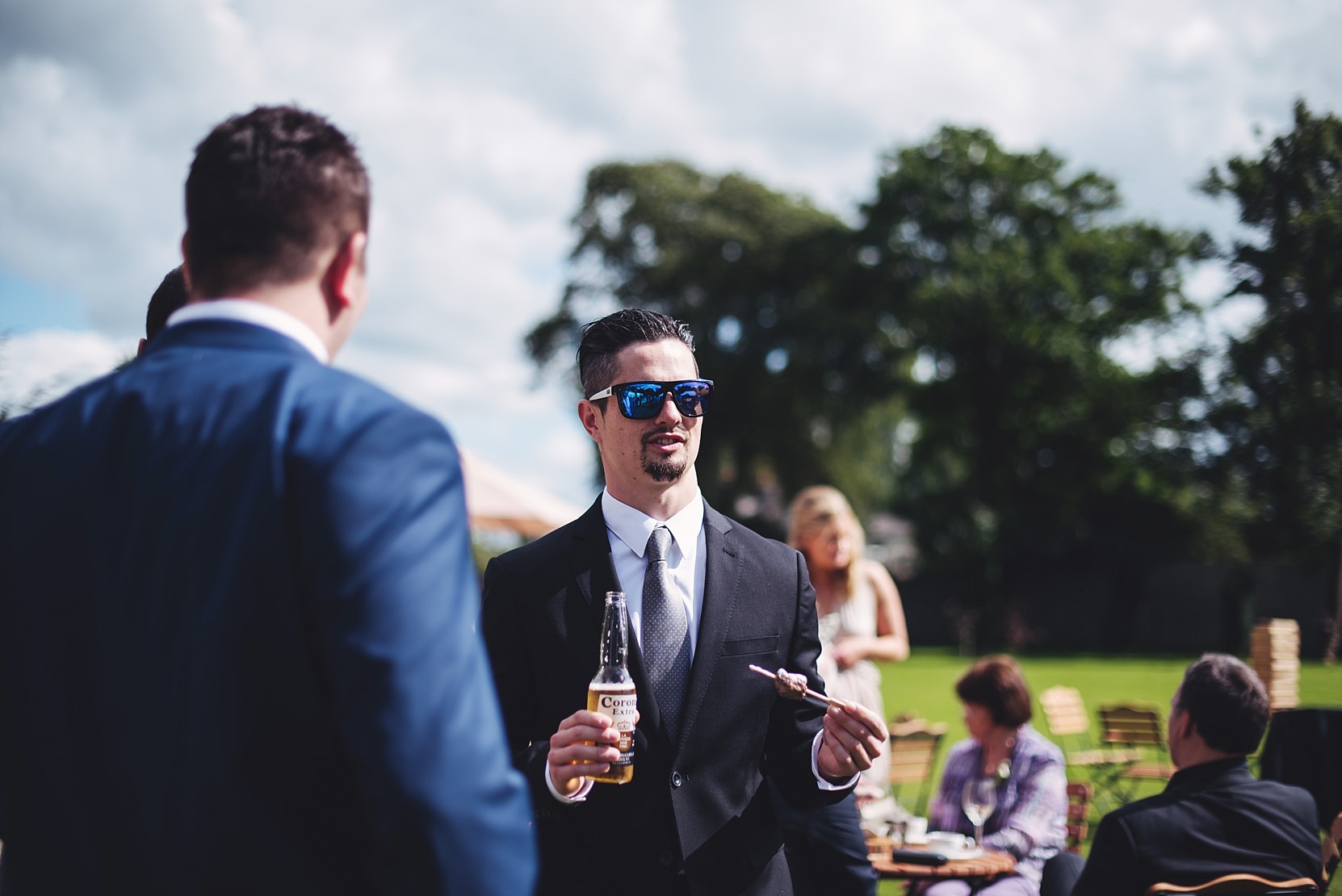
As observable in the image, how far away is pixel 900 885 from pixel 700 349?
1192 inches

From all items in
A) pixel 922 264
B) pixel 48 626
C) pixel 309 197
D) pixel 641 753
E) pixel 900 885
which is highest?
pixel 922 264

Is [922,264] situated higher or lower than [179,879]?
higher

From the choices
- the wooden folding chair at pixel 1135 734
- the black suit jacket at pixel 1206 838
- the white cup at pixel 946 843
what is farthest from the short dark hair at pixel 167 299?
the wooden folding chair at pixel 1135 734

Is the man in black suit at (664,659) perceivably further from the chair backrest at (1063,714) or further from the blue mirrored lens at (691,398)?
the chair backrest at (1063,714)

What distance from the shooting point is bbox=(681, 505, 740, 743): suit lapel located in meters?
2.75

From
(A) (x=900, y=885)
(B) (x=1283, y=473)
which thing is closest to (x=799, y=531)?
(A) (x=900, y=885)

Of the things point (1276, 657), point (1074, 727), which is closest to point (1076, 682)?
point (1074, 727)

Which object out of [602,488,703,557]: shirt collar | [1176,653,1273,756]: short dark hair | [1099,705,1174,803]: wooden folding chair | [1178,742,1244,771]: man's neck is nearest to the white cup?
[1178,742,1244,771]: man's neck

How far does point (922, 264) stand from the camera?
125ft

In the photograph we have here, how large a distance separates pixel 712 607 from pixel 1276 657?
717 centimetres

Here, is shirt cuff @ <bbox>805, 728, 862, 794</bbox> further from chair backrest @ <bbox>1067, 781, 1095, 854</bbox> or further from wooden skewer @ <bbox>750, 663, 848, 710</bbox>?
chair backrest @ <bbox>1067, 781, 1095, 854</bbox>

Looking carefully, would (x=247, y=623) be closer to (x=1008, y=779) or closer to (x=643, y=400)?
(x=643, y=400)

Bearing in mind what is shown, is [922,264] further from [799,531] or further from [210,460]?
[210,460]

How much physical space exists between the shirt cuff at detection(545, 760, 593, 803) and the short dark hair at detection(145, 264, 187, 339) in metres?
1.53
